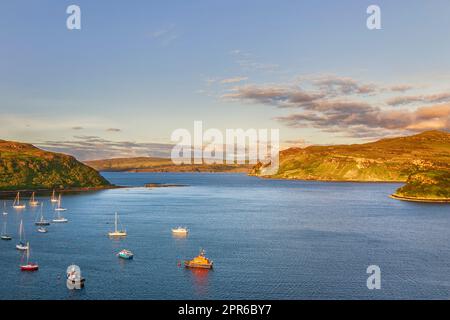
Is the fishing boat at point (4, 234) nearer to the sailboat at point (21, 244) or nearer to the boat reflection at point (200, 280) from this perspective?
the sailboat at point (21, 244)

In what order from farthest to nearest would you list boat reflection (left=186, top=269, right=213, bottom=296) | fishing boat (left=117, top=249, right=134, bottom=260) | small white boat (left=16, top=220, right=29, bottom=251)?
1. small white boat (left=16, top=220, right=29, bottom=251)
2. fishing boat (left=117, top=249, right=134, bottom=260)
3. boat reflection (left=186, top=269, right=213, bottom=296)

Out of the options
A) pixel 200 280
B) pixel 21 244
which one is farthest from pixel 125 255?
pixel 21 244

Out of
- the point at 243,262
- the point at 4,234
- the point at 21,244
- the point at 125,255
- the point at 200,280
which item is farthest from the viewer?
the point at 4,234

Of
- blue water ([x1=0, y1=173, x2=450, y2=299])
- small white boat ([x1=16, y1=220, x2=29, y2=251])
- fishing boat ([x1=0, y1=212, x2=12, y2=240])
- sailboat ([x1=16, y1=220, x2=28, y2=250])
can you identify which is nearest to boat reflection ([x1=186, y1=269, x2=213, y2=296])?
blue water ([x1=0, y1=173, x2=450, y2=299])

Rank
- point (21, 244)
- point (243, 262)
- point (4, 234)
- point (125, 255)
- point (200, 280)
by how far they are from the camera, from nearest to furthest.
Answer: point (200, 280), point (243, 262), point (125, 255), point (21, 244), point (4, 234)

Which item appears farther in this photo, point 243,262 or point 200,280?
point 243,262

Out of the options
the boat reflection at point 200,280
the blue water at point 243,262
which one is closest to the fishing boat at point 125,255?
the blue water at point 243,262

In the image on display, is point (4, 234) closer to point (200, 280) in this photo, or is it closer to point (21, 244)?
point (21, 244)

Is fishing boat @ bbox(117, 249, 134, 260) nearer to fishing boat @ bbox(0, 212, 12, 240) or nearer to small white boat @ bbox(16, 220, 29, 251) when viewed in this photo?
small white boat @ bbox(16, 220, 29, 251)

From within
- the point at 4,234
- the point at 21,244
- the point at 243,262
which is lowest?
the point at 243,262
